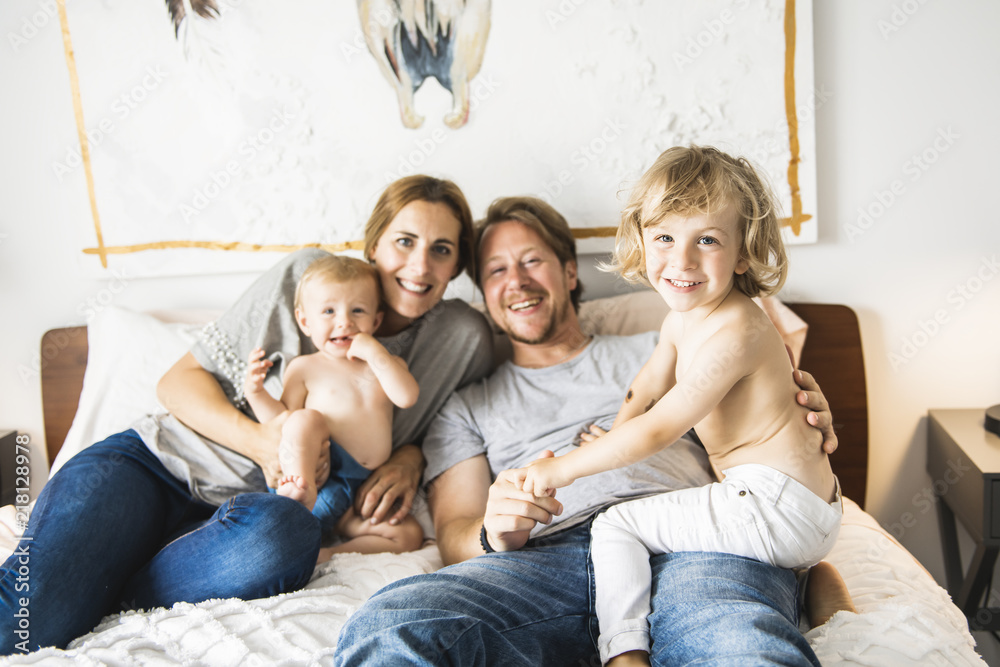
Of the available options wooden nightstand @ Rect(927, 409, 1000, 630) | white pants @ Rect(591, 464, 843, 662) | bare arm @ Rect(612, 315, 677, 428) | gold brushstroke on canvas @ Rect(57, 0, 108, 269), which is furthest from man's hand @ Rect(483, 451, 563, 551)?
gold brushstroke on canvas @ Rect(57, 0, 108, 269)

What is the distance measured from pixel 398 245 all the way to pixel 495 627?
99 centimetres

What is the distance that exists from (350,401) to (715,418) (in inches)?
34.3

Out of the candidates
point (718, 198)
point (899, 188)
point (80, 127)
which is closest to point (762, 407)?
point (718, 198)

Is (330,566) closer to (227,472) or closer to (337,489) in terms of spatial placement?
(337,489)

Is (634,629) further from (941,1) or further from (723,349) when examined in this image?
Answer: (941,1)

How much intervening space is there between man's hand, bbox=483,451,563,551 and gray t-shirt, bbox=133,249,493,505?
534 mm

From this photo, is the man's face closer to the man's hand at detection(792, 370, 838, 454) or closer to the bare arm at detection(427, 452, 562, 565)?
the bare arm at detection(427, 452, 562, 565)

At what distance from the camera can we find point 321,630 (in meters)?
1.22

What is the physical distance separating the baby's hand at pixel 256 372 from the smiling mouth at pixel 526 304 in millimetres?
645

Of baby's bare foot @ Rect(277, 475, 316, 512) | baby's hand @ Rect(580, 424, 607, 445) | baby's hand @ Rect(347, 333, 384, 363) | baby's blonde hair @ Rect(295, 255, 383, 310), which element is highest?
baby's blonde hair @ Rect(295, 255, 383, 310)

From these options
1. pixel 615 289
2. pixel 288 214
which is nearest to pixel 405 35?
pixel 288 214

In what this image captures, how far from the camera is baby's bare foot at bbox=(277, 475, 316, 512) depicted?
1.48 meters

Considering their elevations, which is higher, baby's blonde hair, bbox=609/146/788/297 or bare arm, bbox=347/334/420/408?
baby's blonde hair, bbox=609/146/788/297

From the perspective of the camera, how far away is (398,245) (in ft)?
5.72
